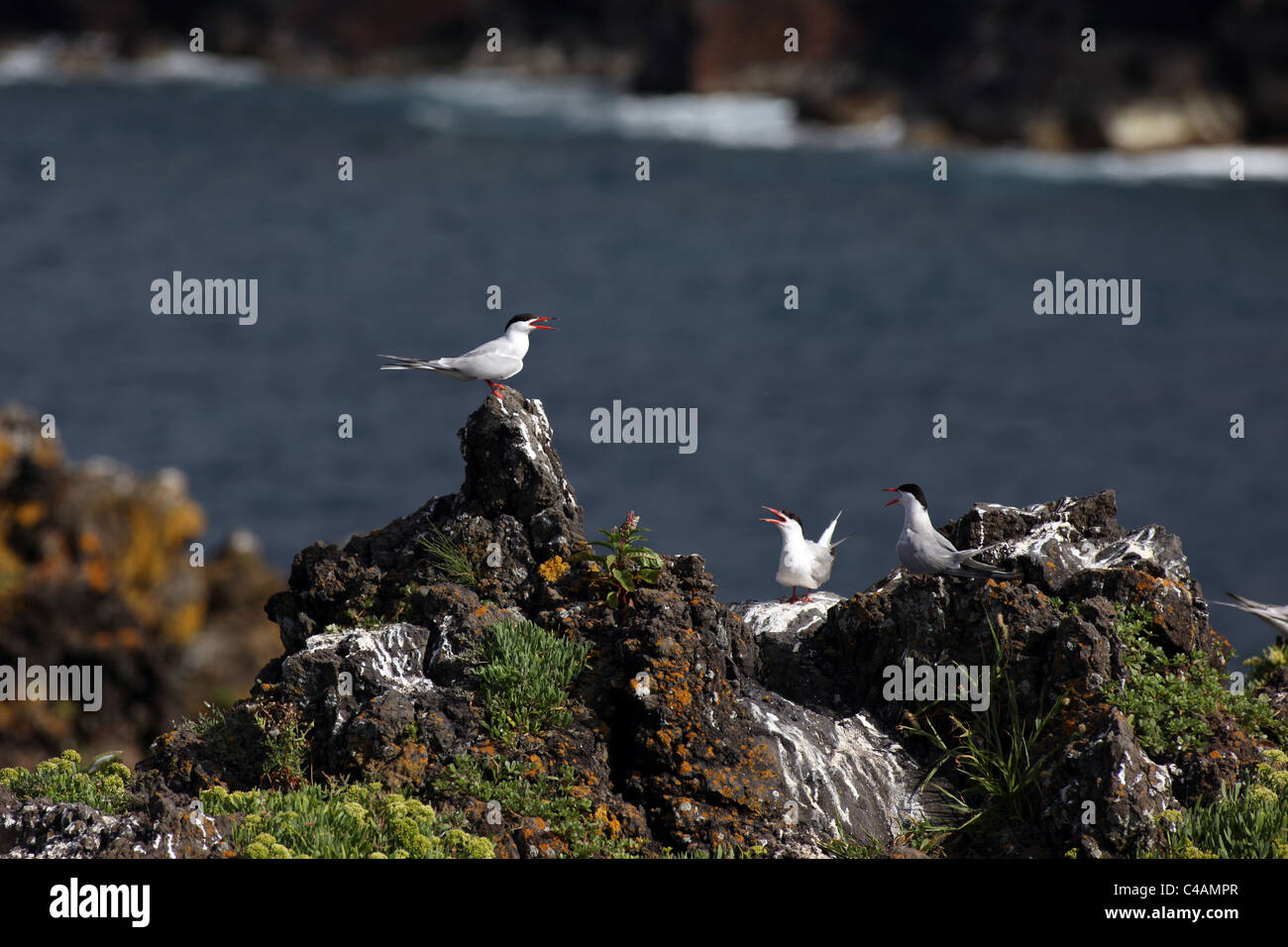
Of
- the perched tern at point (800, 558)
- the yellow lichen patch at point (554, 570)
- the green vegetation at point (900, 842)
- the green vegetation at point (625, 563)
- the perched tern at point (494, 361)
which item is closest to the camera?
the green vegetation at point (900, 842)

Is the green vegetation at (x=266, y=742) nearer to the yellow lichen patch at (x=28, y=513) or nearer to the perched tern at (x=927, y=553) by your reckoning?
the perched tern at (x=927, y=553)

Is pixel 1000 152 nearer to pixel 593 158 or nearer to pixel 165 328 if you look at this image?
pixel 593 158

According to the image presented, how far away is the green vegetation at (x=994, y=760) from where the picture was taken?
10.6m

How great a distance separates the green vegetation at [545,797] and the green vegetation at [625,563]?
161 centimetres

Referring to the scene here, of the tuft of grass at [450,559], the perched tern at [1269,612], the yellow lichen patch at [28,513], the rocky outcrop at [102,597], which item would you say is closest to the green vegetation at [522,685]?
the tuft of grass at [450,559]

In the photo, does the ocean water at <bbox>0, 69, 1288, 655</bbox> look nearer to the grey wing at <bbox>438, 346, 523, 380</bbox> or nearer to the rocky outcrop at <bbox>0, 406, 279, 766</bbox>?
the rocky outcrop at <bbox>0, 406, 279, 766</bbox>

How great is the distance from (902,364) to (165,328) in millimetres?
38025

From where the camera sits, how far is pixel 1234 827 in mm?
9922

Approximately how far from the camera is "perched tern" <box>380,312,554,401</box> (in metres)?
11.6

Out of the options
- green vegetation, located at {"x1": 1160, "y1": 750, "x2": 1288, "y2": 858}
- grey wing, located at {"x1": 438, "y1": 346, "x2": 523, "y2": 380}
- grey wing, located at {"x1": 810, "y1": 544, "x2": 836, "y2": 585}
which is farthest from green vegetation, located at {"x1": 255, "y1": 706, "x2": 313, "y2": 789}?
green vegetation, located at {"x1": 1160, "y1": 750, "x2": 1288, "y2": 858}

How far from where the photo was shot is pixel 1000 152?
8719cm

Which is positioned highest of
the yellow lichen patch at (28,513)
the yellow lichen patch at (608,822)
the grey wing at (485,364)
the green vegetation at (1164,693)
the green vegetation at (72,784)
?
the grey wing at (485,364)

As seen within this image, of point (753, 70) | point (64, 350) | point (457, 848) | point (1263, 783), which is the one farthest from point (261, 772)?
point (753, 70)

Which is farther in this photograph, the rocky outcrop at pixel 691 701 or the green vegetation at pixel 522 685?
the green vegetation at pixel 522 685
